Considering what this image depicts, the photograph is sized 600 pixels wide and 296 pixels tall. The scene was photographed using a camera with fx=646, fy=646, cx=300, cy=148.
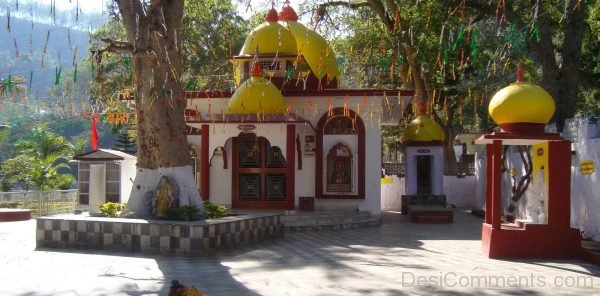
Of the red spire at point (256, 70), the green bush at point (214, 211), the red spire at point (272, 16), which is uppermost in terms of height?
the red spire at point (272, 16)

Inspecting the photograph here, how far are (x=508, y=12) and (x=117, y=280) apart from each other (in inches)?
487

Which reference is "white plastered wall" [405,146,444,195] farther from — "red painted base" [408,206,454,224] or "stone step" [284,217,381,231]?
"stone step" [284,217,381,231]

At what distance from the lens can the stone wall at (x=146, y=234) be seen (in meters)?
10.8

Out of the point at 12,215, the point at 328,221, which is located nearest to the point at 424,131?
the point at 328,221

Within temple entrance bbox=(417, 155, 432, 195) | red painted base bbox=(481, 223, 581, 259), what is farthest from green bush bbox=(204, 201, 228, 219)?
temple entrance bbox=(417, 155, 432, 195)

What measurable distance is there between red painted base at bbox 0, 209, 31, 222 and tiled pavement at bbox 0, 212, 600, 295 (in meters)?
6.16

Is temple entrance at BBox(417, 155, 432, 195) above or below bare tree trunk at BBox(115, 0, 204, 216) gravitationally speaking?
below

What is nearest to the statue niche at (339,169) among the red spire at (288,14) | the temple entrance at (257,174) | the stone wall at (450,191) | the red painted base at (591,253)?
the temple entrance at (257,174)

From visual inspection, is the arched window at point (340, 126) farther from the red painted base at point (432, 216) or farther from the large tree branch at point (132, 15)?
the large tree branch at point (132, 15)

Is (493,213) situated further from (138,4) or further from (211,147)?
(211,147)

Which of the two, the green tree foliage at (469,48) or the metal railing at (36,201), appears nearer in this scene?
the green tree foliage at (469,48)

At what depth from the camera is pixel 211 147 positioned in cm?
1750

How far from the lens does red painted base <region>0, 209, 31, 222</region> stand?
1864 cm

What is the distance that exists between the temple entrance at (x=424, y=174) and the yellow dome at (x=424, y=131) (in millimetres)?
833
